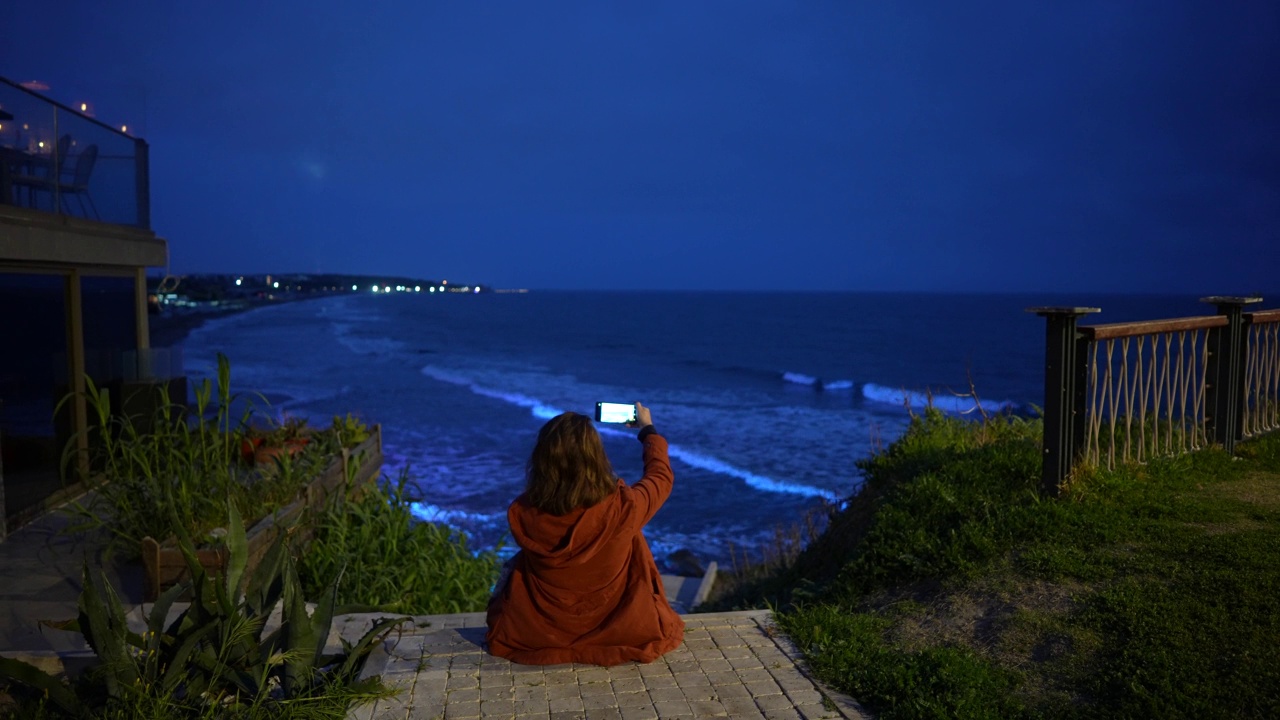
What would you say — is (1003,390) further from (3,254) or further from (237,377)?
(3,254)

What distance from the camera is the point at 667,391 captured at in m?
34.0

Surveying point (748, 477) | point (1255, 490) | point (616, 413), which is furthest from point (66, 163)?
point (748, 477)

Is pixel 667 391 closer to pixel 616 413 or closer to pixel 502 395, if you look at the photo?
pixel 502 395

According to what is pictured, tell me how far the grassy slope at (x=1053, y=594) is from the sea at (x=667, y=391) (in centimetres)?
201

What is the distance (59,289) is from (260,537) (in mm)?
3807

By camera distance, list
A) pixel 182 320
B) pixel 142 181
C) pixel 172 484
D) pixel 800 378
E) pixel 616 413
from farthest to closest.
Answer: pixel 182 320 < pixel 800 378 < pixel 142 181 < pixel 172 484 < pixel 616 413

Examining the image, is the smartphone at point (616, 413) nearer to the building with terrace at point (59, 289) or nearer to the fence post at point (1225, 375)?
the building with terrace at point (59, 289)

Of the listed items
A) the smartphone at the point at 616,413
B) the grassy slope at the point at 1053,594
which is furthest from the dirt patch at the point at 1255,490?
the smartphone at the point at 616,413

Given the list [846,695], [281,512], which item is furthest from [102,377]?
[846,695]

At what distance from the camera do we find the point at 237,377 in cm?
3162

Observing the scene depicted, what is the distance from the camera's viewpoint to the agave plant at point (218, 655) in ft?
11.0

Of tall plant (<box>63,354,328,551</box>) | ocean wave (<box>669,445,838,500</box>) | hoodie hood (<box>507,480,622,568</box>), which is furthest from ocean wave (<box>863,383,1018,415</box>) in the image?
hoodie hood (<box>507,480,622,568</box>)

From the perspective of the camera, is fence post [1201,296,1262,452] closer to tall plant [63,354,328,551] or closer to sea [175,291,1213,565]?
sea [175,291,1213,565]

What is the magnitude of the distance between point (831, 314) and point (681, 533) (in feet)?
243
